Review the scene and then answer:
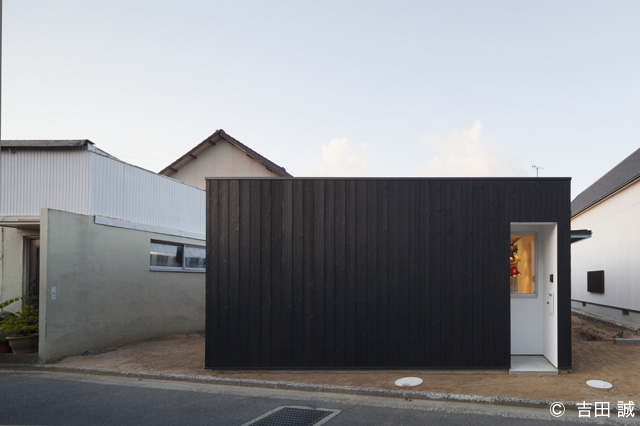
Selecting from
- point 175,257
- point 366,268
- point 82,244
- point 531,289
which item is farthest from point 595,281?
point 82,244

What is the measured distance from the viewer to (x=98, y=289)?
11.4m

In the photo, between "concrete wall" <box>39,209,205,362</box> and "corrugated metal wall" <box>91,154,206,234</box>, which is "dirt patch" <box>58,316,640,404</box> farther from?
"corrugated metal wall" <box>91,154,206,234</box>

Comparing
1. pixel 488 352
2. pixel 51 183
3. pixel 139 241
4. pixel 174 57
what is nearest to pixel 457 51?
pixel 174 57

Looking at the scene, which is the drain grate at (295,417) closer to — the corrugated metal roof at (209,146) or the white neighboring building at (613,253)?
the white neighboring building at (613,253)

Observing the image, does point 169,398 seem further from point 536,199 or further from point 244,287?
point 536,199

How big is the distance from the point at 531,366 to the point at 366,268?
329 centimetres

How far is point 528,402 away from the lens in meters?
6.61

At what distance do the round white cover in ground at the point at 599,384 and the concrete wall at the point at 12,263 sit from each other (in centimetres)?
1160

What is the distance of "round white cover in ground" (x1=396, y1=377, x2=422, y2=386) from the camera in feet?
25.1

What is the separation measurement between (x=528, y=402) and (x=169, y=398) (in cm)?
496

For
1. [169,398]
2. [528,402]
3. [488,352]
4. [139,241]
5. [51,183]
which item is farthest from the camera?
[139,241]

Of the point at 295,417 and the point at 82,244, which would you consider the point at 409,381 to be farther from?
the point at 82,244

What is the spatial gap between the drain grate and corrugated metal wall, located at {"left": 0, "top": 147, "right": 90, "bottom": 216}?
7122 millimetres

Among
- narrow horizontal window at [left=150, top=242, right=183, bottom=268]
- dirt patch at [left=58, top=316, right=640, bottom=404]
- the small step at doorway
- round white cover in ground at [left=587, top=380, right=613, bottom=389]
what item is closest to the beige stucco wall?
narrow horizontal window at [left=150, top=242, right=183, bottom=268]
